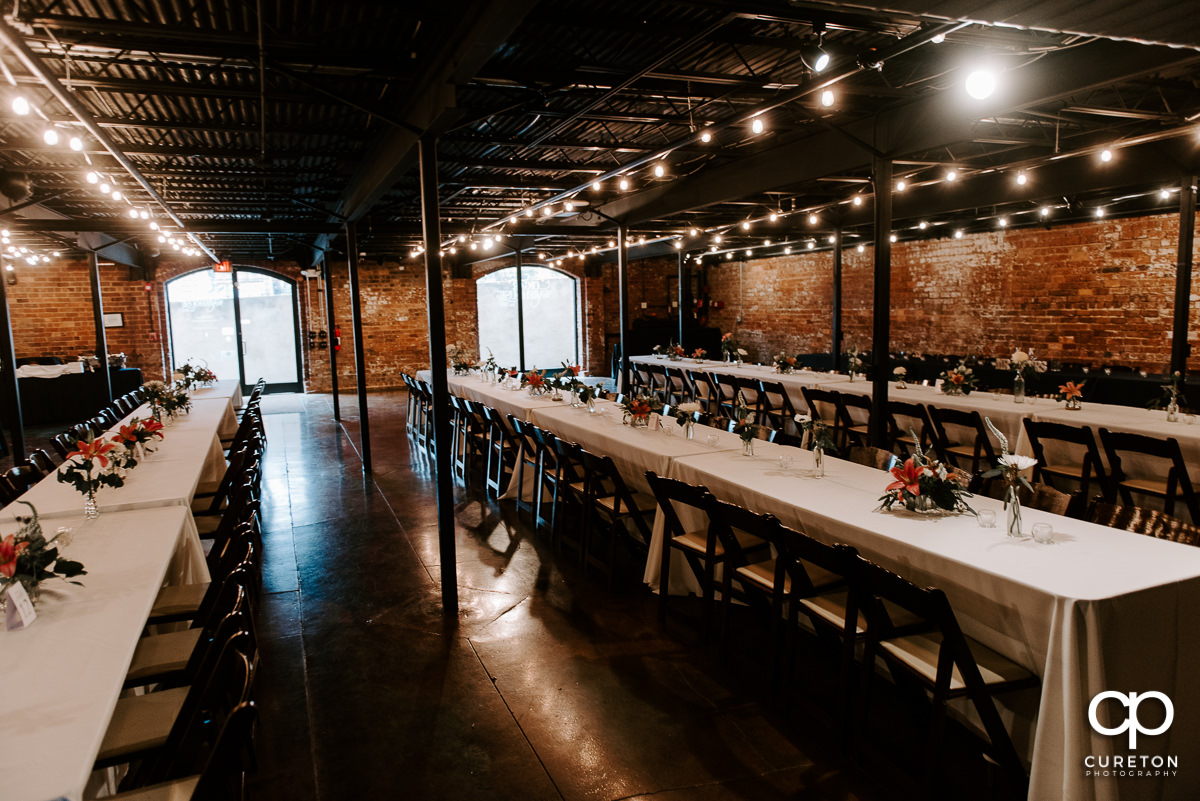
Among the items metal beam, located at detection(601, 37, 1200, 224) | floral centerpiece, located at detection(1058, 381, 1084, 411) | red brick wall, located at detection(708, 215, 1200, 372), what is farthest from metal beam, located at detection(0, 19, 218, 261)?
red brick wall, located at detection(708, 215, 1200, 372)

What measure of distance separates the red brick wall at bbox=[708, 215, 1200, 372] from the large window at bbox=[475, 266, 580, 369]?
21.7 ft

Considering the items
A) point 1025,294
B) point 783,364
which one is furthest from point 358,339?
point 1025,294

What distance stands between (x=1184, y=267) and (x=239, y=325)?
1754cm

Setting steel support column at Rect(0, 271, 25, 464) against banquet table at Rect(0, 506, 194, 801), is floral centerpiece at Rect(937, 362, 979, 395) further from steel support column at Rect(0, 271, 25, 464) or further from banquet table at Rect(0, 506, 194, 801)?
steel support column at Rect(0, 271, 25, 464)

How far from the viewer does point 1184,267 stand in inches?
298

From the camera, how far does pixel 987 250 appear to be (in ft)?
40.3

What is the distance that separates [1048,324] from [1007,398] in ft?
16.9

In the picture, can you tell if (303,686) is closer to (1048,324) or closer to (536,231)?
(536,231)

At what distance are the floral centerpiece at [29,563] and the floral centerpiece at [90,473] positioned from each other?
4.26 ft

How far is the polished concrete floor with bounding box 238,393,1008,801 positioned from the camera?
2.74 m

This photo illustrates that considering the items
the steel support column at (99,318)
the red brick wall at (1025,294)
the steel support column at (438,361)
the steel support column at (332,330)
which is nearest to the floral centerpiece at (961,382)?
the red brick wall at (1025,294)

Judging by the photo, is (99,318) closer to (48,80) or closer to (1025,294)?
(48,80)

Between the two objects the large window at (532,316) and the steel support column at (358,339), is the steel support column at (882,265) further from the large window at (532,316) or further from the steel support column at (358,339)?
the large window at (532,316)

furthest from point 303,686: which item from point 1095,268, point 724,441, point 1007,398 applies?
point 1095,268
